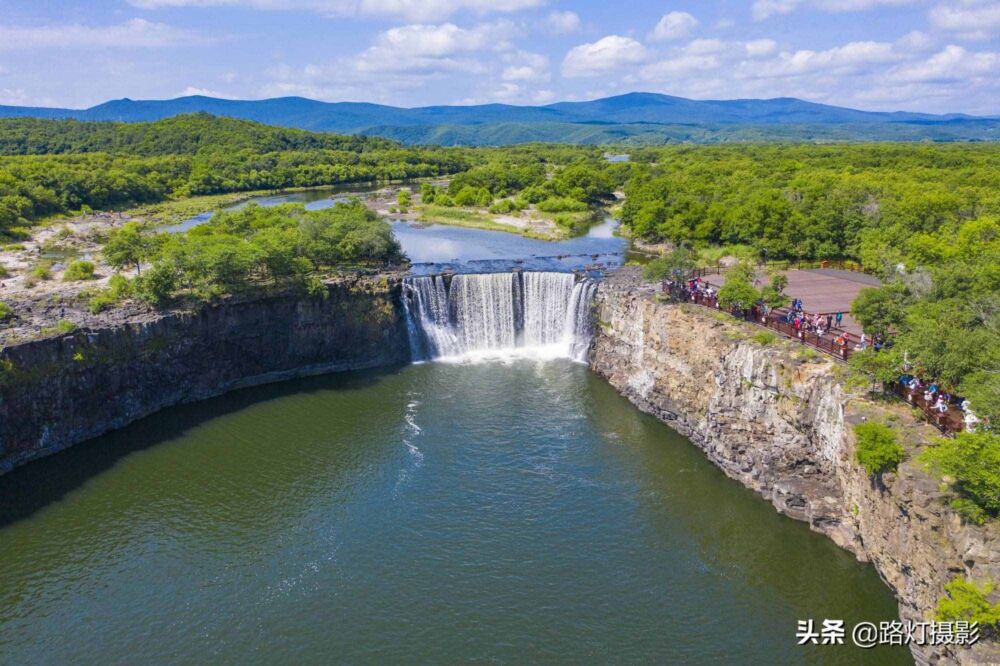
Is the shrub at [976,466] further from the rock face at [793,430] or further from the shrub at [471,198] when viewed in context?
the shrub at [471,198]

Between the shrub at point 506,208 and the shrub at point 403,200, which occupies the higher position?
the shrub at point 403,200

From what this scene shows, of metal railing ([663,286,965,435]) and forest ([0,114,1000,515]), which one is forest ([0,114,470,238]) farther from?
metal railing ([663,286,965,435])

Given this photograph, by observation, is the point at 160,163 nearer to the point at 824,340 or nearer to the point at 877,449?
the point at 824,340

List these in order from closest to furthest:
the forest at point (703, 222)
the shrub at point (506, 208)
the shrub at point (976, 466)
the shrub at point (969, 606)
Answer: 1. the shrub at point (969, 606)
2. the shrub at point (976, 466)
3. the forest at point (703, 222)
4. the shrub at point (506, 208)

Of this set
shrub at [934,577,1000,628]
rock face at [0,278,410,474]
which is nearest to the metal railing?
shrub at [934,577,1000,628]

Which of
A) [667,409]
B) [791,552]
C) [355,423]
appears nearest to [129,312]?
[355,423]

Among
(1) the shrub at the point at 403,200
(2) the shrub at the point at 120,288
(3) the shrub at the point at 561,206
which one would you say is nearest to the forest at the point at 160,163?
(1) the shrub at the point at 403,200

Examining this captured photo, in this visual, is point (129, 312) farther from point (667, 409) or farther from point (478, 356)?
point (667, 409)

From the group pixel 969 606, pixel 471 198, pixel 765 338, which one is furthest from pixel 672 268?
pixel 471 198
